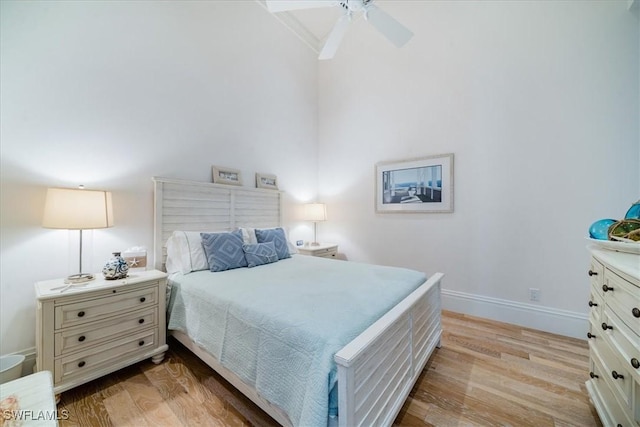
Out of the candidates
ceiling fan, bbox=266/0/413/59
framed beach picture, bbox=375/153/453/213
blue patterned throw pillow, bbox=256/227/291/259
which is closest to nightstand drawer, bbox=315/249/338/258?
blue patterned throw pillow, bbox=256/227/291/259

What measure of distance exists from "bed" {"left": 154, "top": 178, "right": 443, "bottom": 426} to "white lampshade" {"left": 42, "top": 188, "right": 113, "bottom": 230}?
1.89ft

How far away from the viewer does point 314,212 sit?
380 centimetres

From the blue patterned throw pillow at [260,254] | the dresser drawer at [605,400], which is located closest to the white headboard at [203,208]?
the blue patterned throw pillow at [260,254]

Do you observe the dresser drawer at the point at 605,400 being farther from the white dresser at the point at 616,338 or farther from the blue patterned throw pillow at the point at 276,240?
the blue patterned throw pillow at the point at 276,240

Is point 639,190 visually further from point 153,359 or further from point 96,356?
point 96,356

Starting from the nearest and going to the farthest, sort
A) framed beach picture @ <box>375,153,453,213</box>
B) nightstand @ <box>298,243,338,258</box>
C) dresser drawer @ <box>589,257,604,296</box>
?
1. dresser drawer @ <box>589,257,604,296</box>
2. framed beach picture @ <box>375,153,453,213</box>
3. nightstand @ <box>298,243,338,258</box>

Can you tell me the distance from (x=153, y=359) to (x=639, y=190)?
417 cm

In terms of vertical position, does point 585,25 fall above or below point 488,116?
above

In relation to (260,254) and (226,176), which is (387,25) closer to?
(226,176)

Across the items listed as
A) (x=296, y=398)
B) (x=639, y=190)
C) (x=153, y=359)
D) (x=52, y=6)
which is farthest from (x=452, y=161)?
(x=52, y=6)

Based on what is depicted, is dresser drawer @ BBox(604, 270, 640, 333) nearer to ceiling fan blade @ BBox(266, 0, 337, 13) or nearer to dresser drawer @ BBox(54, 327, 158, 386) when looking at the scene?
ceiling fan blade @ BBox(266, 0, 337, 13)

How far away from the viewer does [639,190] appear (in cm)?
208

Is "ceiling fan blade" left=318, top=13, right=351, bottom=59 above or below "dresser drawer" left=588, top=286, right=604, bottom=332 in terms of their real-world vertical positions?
above

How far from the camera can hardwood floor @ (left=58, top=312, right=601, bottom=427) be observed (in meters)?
1.44
